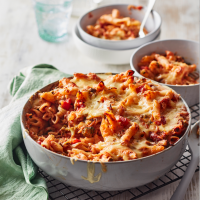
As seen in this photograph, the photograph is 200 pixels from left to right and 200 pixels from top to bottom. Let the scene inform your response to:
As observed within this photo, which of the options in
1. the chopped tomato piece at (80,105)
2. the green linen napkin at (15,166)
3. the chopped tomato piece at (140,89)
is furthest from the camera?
the chopped tomato piece at (140,89)

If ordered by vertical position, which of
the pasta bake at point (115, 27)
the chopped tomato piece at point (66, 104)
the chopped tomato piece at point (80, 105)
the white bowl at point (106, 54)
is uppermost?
the chopped tomato piece at point (80, 105)

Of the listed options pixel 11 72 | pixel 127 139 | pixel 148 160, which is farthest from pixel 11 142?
pixel 11 72

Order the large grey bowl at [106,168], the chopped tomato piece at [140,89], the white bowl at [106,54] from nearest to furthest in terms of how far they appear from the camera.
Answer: the large grey bowl at [106,168], the chopped tomato piece at [140,89], the white bowl at [106,54]

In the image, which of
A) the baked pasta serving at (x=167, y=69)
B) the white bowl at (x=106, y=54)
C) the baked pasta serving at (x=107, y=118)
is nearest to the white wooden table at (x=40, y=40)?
the white bowl at (x=106, y=54)

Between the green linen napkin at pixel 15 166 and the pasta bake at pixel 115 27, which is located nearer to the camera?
the green linen napkin at pixel 15 166

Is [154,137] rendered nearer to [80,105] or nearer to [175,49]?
[80,105]

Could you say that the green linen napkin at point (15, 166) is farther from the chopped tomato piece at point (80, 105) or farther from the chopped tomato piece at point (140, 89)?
the chopped tomato piece at point (140, 89)

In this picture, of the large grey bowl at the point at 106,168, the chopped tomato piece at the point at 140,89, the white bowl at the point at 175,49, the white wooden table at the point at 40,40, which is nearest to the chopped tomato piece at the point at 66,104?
the large grey bowl at the point at 106,168

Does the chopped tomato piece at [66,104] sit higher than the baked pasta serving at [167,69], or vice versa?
the chopped tomato piece at [66,104]
